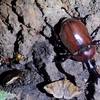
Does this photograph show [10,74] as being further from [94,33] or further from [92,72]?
[94,33]

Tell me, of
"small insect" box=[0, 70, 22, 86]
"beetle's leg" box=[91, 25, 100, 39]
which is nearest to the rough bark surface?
"beetle's leg" box=[91, 25, 100, 39]

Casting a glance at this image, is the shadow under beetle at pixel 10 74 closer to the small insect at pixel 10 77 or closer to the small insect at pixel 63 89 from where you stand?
the small insect at pixel 10 77

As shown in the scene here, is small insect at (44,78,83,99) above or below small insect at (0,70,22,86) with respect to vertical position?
below

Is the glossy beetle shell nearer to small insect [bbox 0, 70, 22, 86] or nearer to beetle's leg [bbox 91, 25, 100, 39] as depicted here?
beetle's leg [bbox 91, 25, 100, 39]

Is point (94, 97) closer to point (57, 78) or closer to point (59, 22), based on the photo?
point (57, 78)

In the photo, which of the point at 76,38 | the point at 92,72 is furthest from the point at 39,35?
the point at 92,72
